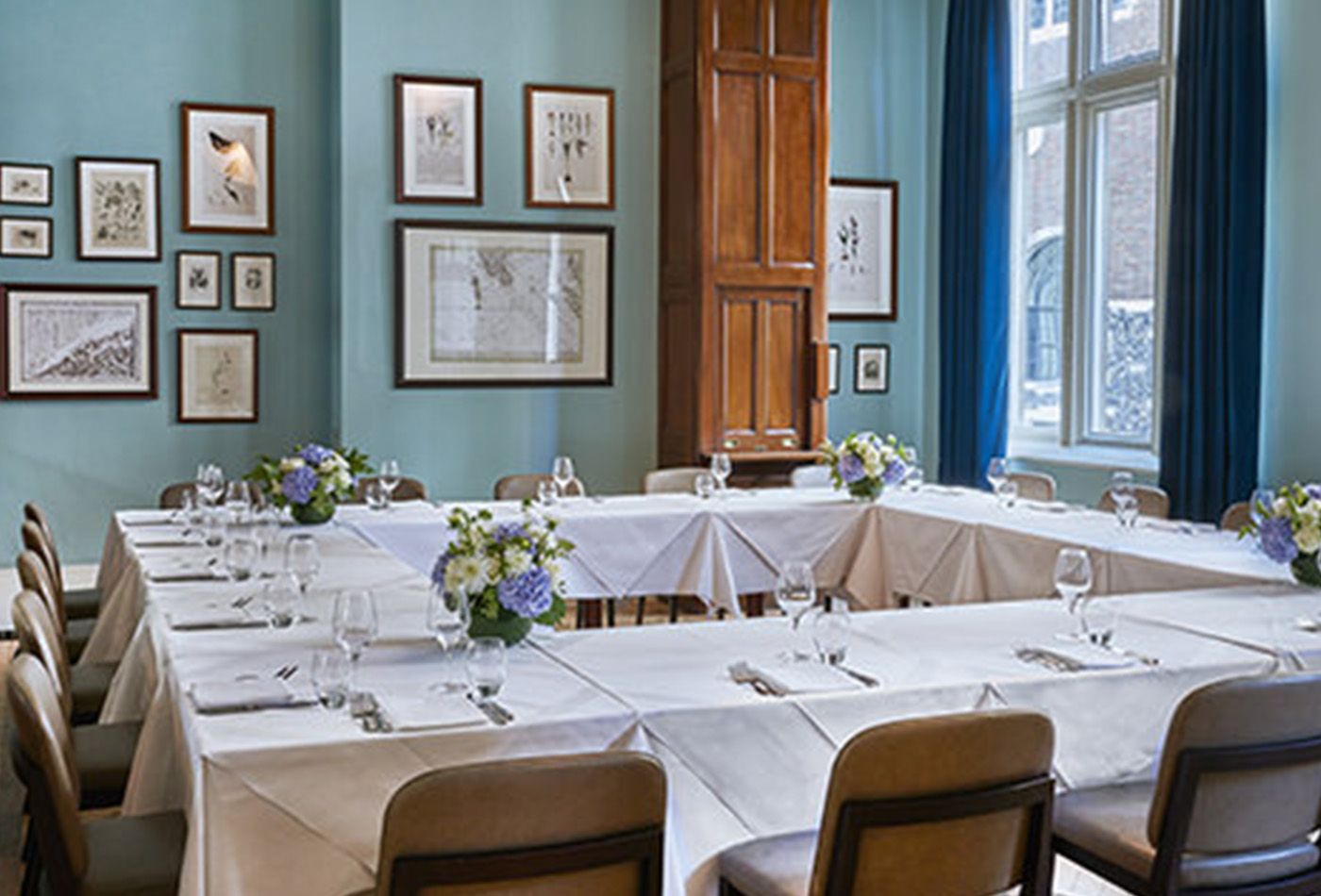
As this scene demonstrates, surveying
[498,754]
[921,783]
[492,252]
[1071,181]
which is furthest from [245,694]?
[1071,181]

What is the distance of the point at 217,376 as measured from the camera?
8.45 m

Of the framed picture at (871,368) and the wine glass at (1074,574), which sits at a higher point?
the framed picture at (871,368)

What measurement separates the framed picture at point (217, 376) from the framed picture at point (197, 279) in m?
0.17

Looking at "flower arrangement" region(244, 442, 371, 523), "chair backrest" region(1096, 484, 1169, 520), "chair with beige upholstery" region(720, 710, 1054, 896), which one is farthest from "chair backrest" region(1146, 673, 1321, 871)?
"flower arrangement" region(244, 442, 371, 523)

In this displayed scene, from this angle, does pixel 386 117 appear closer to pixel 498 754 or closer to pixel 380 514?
pixel 380 514

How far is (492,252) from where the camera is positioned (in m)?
8.52

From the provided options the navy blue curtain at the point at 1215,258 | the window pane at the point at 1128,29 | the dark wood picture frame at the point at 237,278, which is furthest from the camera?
the dark wood picture frame at the point at 237,278

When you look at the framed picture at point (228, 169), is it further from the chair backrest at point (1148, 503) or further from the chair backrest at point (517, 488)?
the chair backrest at point (1148, 503)

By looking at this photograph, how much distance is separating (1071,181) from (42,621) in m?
6.46

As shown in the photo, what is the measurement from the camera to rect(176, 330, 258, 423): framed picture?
27.5ft

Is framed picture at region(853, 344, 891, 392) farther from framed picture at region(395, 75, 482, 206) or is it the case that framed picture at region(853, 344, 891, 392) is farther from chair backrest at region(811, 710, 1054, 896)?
chair backrest at region(811, 710, 1054, 896)

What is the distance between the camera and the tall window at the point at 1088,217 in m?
7.90

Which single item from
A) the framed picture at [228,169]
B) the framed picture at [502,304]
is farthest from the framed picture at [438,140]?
the framed picture at [228,169]

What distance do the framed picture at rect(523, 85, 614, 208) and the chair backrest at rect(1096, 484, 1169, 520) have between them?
371cm
